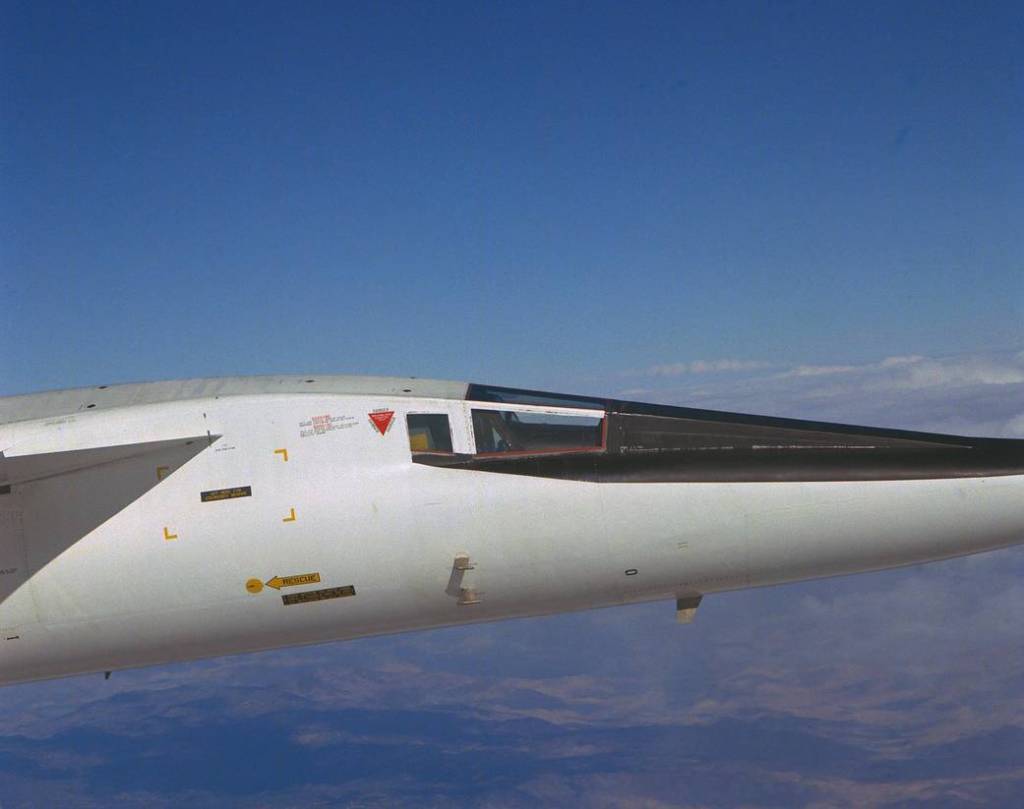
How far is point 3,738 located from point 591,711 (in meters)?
114

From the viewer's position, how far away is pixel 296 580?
8.56 metres

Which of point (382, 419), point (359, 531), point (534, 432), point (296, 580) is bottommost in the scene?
point (296, 580)

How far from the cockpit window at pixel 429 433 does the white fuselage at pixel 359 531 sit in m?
0.09

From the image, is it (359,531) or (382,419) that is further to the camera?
(382,419)

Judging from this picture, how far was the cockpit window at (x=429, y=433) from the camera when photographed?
28.8 ft

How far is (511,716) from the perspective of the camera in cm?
17875

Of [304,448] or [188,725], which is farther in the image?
[188,725]

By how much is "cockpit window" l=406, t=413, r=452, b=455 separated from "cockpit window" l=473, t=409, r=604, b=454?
1.00 ft

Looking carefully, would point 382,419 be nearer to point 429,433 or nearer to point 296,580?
point 429,433

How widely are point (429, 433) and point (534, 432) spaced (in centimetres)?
108

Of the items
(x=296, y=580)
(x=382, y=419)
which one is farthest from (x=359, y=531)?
(x=382, y=419)

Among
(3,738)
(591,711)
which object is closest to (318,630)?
(3,738)

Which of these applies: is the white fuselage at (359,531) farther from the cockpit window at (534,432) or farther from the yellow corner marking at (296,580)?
the cockpit window at (534,432)

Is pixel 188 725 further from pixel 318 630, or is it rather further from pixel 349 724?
pixel 318 630
